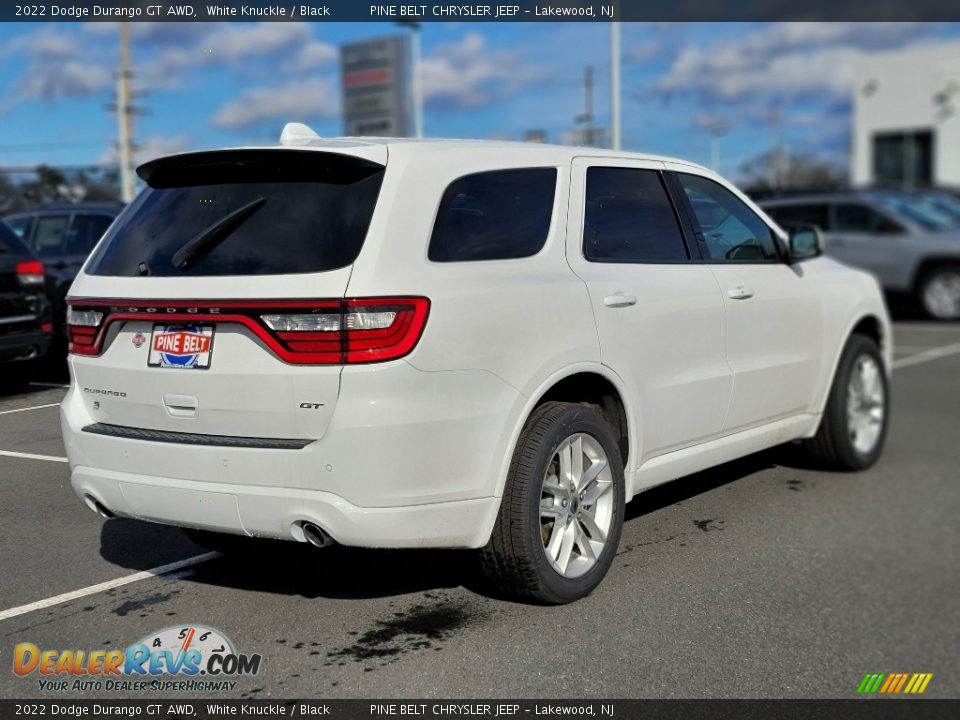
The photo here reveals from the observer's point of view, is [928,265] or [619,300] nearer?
[619,300]

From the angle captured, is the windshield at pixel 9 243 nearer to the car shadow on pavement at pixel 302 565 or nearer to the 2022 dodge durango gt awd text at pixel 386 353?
the 2022 dodge durango gt awd text at pixel 386 353

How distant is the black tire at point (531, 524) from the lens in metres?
3.80

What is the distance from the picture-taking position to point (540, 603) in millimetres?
4004

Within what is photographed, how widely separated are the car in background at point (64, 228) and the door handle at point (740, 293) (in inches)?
133

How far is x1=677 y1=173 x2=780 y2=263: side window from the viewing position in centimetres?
515

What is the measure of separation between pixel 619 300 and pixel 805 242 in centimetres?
209

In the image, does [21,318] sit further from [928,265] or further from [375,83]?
[375,83]

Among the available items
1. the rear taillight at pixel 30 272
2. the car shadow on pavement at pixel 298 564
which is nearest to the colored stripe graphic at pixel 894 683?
the car shadow on pavement at pixel 298 564

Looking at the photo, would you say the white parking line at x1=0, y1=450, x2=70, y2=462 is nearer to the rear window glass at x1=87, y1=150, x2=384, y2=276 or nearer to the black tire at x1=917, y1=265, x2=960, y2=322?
the rear window glass at x1=87, y1=150, x2=384, y2=276

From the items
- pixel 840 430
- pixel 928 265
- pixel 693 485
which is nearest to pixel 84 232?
pixel 693 485

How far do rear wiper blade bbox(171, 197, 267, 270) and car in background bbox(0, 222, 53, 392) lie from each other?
88 centimetres

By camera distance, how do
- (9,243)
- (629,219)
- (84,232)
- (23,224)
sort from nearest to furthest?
(629,219), (9,243), (84,232), (23,224)

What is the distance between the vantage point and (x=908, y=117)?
56344mm
